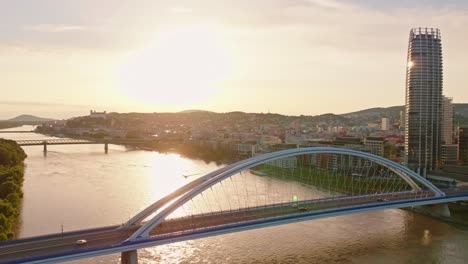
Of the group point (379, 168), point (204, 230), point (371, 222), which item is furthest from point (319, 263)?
point (379, 168)

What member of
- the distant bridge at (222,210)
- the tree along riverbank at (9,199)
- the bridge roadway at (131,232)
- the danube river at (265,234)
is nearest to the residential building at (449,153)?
the distant bridge at (222,210)

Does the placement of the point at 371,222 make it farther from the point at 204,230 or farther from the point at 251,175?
the point at 251,175

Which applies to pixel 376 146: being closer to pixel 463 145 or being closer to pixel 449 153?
pixel 449 153

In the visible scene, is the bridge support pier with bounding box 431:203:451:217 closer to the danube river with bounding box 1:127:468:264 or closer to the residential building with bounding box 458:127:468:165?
the danube river with bounding box 1:127:468:264

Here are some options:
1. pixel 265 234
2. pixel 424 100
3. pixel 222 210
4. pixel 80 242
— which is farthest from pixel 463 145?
Result: pixel 80 242

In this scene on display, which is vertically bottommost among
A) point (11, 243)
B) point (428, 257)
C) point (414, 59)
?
point (428, 257)

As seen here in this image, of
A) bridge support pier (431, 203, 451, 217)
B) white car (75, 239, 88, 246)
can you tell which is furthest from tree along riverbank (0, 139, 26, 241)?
bridge support pier (431, 203, 451, 217)

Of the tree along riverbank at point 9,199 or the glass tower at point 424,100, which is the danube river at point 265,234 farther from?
the glass tower at point 424,100
